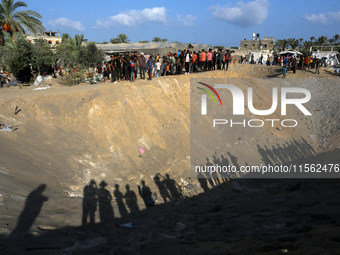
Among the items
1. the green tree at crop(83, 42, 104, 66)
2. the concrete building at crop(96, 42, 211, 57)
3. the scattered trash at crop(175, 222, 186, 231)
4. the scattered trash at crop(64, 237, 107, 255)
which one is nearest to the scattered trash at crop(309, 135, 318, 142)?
the scattered trash at crop(175, 222, 186, 231)

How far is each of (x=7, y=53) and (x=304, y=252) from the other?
18137mm

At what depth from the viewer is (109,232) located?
613 centimetres

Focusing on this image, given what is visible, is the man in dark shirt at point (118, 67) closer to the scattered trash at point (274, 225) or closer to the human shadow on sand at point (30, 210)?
the human shadow on sand at point (30, 210)

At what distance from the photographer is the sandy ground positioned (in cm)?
526

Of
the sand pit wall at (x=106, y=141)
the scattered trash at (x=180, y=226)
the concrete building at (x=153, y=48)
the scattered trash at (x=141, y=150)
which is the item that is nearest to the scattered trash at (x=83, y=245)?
the sand pit wall at (x=106, y=141)

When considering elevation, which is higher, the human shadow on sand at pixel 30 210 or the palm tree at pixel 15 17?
the palm tree at pixel 15 17

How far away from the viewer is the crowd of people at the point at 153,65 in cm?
1438

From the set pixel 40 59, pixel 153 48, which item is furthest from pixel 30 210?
pixel 153 48

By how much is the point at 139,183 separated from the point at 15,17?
18.7 meters

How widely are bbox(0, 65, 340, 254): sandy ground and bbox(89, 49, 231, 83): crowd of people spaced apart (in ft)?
5.41

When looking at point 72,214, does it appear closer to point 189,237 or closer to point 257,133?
point 189,237

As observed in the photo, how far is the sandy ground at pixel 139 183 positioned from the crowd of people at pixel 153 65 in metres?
1.65

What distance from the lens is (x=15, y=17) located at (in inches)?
797

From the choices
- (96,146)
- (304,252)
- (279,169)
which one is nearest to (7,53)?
(96,146)
